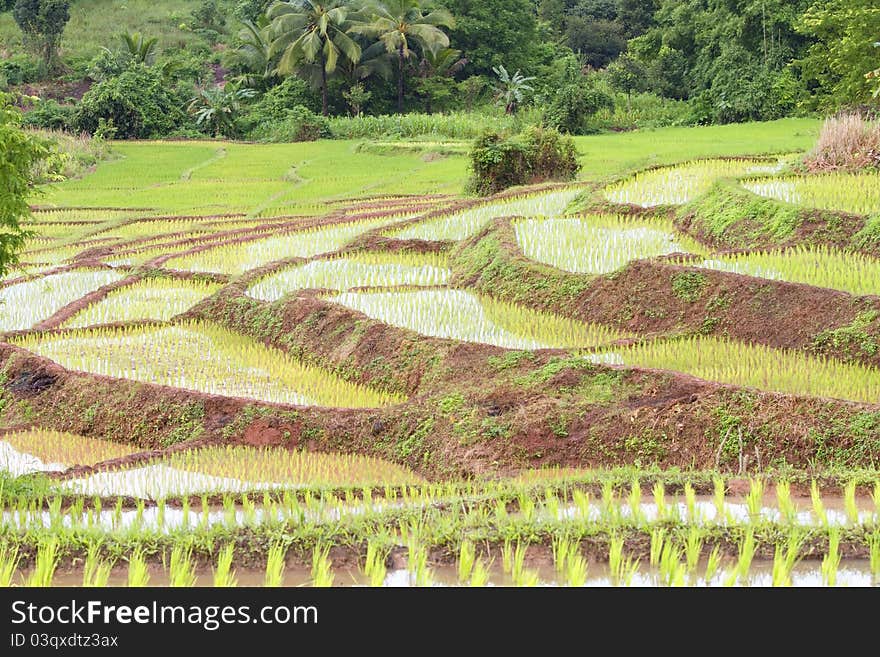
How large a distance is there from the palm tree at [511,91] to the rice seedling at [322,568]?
96.8 feet

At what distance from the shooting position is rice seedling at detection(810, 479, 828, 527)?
4.68 meters

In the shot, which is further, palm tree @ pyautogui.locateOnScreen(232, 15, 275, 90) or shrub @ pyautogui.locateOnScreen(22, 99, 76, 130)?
palm tree @ pyautogui.locateOnScreen(232, 15, 275, 90)

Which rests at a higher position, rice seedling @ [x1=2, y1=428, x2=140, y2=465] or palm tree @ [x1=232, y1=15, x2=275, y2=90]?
rice seedling @ [x1=2, y1=428, x2=140, y2=465]

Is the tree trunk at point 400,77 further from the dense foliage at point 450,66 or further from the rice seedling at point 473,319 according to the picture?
the rice seedling at point 473,319

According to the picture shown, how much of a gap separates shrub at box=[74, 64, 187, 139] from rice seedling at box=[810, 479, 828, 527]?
2669cm

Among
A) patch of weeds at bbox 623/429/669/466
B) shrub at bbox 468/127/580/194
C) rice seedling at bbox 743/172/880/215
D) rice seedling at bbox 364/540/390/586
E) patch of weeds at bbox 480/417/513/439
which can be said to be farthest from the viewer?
shrub at bbox 468/127/580/194

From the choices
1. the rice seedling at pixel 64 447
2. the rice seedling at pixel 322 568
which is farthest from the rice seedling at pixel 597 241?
the rice seedling at pixel 322 568

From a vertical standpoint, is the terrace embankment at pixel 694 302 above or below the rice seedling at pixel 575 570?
below

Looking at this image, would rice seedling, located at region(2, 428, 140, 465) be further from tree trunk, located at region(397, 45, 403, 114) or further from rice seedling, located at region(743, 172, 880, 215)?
tree trunk, located at region(397, 45, 403, 114)

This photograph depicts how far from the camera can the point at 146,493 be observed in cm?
616

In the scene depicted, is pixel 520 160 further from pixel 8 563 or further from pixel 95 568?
pixel 8 563

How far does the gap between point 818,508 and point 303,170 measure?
742 inches

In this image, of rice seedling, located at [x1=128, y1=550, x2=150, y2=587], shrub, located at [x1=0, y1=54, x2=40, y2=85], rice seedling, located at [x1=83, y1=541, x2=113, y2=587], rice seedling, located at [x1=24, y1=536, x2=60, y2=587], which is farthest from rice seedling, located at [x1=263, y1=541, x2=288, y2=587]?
shrub, located at [x1=0, y1=54, x2=40, y2=85]

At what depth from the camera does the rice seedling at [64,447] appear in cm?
750
